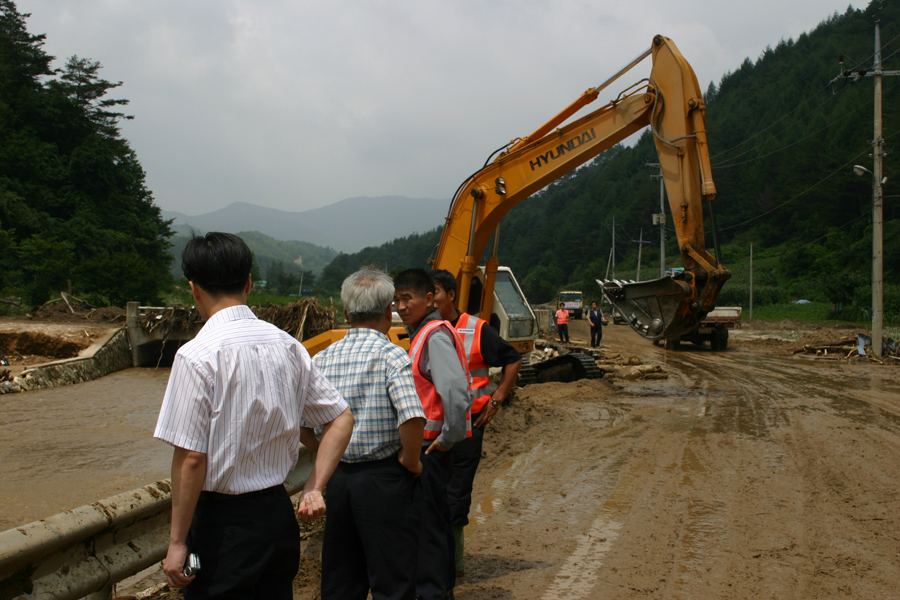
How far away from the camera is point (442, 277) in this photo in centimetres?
421

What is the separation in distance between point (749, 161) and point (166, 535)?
3857 inches

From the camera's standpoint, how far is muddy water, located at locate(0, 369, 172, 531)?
677 centimetres

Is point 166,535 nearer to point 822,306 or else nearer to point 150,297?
point 150,297

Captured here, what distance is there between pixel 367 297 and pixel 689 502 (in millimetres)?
3738

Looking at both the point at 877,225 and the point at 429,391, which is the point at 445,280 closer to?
the point at 429,391

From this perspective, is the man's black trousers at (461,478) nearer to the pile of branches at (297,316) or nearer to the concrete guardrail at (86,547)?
the concrete guardrail at (86,547)

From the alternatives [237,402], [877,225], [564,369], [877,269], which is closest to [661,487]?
[237,402]

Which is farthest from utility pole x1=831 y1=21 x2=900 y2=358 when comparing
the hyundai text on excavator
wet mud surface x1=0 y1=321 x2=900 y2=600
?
the hyundai text on excavator

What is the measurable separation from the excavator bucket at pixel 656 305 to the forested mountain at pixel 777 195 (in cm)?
2759

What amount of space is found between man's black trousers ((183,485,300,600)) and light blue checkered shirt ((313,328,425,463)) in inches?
24.6

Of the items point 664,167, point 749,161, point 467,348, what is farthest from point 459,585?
point 749,161

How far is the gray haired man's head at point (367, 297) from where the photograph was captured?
277cm

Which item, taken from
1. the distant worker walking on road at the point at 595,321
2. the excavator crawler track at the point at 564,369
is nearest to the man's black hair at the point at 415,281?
the excavator crawler track at the point at 564,369

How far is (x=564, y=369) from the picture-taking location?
507 inches
